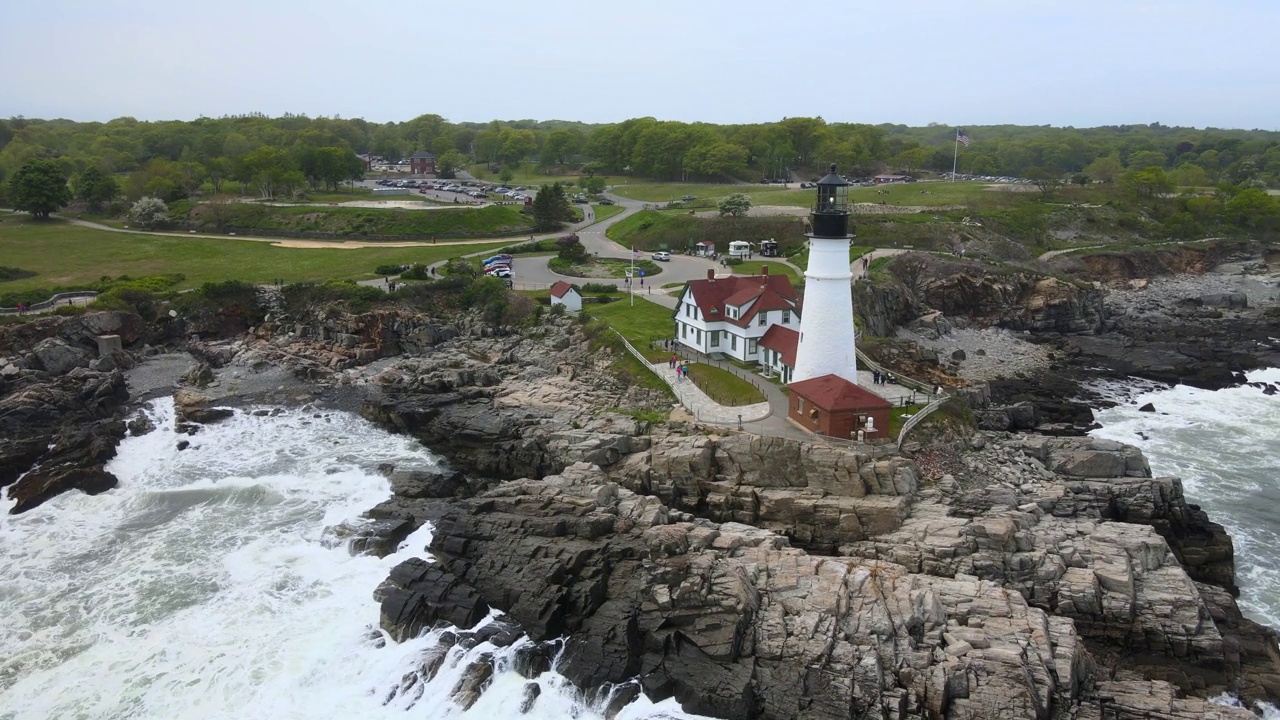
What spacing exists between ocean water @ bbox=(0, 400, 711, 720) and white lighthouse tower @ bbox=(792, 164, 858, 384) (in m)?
13.0

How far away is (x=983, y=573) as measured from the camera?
19.0 metres

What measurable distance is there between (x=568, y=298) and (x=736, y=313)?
10730 mm

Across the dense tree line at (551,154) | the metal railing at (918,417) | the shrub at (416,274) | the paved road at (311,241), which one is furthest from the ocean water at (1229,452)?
the dense tree line at (551,154)

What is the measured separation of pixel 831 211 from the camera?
24875mm

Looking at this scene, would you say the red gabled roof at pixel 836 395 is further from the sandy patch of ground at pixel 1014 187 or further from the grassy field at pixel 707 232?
the sandy patch of ground at pixel 1014 187

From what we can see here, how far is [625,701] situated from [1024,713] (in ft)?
24.5

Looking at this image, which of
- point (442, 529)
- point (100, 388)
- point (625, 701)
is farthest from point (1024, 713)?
point (100, 388)

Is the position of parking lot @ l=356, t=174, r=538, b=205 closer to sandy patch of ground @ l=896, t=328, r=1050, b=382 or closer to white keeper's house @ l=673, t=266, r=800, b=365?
sandy patch of ground @ l=896, t=328, r=1050, b=382

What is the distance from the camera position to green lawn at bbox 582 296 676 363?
33.8 m

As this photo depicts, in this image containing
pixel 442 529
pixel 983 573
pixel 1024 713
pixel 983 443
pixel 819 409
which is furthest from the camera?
pixel 983 443

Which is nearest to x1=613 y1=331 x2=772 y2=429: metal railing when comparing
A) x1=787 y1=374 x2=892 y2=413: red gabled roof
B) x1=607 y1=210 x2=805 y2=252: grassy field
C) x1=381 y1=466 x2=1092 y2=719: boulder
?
x1=787 y1=374 x2=892 y2=413: red gabled roof

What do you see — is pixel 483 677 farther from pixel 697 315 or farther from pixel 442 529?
pixel 697 315

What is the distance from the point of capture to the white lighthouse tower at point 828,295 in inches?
985

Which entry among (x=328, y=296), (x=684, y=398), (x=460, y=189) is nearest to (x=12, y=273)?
(x=328, y=296)
